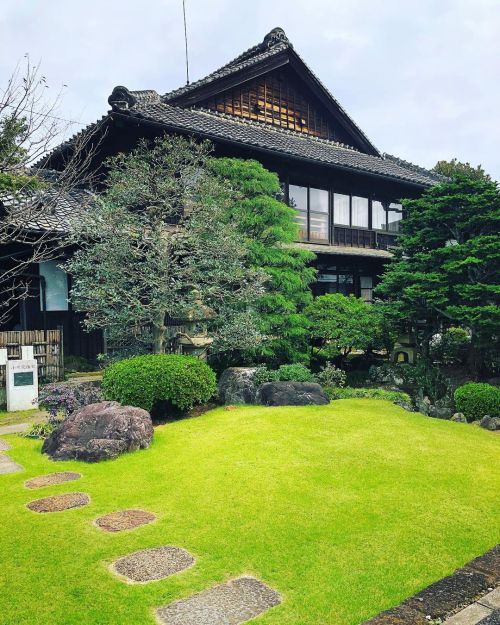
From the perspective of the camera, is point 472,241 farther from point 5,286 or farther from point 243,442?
point 5,286

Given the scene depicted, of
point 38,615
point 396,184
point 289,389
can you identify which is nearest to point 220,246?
point 289,389

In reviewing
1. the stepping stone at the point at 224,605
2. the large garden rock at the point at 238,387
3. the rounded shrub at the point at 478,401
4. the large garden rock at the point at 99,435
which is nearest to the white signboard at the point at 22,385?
the large garden rock at the point at 99,435

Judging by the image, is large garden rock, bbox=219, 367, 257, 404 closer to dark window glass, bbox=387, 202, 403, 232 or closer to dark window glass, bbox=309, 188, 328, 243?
dark window glass, bbox=309, 188, 328, 243

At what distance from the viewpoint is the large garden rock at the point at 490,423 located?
35.7ft

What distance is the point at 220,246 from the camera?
12.8m

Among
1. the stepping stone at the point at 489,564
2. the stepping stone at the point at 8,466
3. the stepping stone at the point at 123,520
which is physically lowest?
the stepping stone at the point at 489,564

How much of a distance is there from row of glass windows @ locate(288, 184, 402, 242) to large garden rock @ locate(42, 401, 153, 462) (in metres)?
12.1

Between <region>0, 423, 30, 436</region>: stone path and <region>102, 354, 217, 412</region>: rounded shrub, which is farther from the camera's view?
<region>102, 354, 217, 412</region>: rounded shrub

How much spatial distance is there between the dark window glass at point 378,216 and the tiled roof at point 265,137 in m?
1.49

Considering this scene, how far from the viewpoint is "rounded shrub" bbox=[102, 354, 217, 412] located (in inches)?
410

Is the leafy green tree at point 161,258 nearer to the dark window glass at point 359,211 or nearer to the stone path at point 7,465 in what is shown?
the stone path at point 7,465

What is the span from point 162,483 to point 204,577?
8.40ft

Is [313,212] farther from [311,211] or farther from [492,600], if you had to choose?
[492,600]

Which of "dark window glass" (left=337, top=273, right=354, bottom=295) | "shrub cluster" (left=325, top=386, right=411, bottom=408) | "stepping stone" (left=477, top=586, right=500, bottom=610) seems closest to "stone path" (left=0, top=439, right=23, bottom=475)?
"stepping stone" (left=477, top=586, right=500, bottom=610)
